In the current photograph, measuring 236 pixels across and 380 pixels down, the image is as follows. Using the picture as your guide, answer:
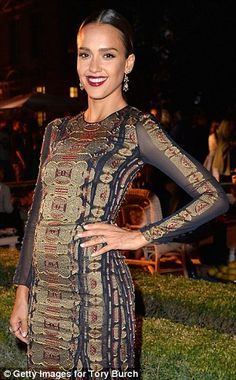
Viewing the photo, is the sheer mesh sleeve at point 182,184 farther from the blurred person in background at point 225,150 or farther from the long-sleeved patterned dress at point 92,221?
the blurred person in background at point 225,150

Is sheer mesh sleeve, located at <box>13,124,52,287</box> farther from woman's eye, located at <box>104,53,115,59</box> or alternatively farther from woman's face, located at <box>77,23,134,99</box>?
woman's eye, located at <box>104,53,115,59</box>

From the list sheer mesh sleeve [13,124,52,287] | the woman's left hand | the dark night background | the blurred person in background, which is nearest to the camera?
the woman's left hand

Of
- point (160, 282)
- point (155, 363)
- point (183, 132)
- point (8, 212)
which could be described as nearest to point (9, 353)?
point (155, 363)

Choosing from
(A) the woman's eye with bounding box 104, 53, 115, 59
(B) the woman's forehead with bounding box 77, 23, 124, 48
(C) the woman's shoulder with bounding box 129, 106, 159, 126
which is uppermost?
(B) the woman's forehead with bounding box 77, 23, 124, 48

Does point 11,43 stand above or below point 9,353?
above

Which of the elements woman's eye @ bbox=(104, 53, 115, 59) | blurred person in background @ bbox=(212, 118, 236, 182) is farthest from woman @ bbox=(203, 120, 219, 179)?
woman's eye @ bbox=(104, 53, 115, 59)

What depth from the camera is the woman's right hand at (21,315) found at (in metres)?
3.07

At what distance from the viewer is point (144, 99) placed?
37.2m

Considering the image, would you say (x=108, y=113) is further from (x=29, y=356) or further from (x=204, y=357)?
(x=204, y=357)

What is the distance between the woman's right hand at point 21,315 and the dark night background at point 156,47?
3107 centimetres

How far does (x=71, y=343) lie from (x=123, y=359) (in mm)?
217

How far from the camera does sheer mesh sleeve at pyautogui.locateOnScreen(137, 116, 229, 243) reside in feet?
9.37

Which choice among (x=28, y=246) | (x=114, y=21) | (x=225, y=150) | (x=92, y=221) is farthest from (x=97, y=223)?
(x=225, y=150)

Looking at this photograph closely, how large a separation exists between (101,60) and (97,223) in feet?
2.14
